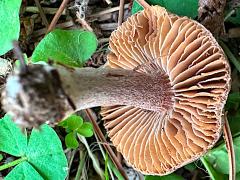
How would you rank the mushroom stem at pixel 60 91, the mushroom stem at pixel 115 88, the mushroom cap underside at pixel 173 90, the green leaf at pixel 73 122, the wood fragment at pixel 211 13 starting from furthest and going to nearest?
the green leaf at pixel 73 122, the wood fragment at pixel 211 13, the mushroom cap underside at pixel 173 90, the mushroom stem at pixel 115 88, the mushroom stem at pixel 60 91

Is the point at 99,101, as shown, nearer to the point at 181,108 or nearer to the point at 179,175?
the point at 181,108

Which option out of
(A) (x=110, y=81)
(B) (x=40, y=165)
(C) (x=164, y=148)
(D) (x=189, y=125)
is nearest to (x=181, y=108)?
(D) (x=189, y=125)

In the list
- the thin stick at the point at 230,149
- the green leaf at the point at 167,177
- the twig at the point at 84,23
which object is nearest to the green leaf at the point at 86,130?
the green leaf at the point at 167,177

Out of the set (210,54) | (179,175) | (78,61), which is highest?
(210,54)

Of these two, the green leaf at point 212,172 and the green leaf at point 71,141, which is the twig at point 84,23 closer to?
the green leaf at point 71,141

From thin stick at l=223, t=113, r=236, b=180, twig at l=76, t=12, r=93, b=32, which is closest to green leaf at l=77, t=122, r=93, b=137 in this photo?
twig at l=76, t=12, r=93, b=32

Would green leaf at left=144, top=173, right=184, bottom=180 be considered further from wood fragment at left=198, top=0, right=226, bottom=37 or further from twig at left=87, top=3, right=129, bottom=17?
twig at left=87, top=3, right=129, bottom=17
